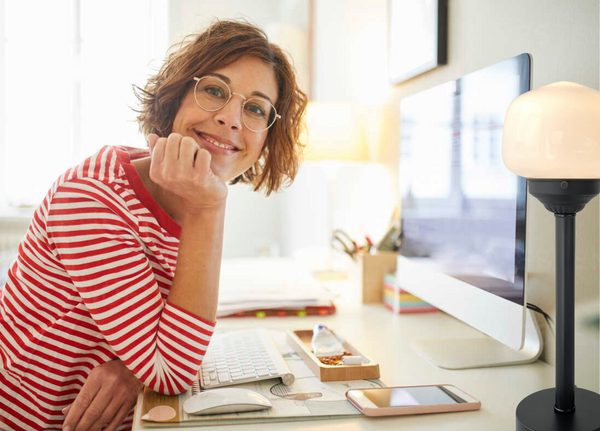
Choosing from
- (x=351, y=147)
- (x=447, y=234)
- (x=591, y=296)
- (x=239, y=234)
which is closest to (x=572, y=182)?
(x=591, y=296)

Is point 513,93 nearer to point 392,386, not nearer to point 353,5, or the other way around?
point 392,386

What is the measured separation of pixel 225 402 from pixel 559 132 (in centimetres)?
57

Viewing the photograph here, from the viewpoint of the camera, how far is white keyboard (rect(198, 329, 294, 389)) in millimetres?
852

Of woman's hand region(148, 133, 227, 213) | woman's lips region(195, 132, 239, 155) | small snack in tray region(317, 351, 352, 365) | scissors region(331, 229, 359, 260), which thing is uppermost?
woman's lips region(195, 132, 239, 155)

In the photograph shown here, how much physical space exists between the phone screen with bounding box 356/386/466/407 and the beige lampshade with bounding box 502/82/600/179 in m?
0.36

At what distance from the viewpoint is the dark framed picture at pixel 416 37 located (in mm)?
1410

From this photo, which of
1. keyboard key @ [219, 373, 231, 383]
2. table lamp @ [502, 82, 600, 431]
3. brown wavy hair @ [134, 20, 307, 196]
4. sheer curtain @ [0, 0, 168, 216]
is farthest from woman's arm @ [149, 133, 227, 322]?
sheer curtain @ [0, 0, 168, 216]

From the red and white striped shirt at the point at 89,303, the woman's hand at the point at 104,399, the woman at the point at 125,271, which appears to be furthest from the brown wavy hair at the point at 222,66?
the woman's hand at the point at 104,399

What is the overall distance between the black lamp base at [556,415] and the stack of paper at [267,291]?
74cm

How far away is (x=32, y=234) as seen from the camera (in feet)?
2.87

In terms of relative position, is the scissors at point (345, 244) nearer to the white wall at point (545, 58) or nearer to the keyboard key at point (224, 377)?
the white wall at point (545, 58)

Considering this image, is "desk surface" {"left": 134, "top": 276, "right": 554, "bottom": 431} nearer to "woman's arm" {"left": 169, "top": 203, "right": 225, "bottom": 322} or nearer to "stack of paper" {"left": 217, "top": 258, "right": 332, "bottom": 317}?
"stack of paper" {"left": 217, "top": 258, "right": 332, "bottom": 317}

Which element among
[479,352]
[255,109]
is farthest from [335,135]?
[479,352]

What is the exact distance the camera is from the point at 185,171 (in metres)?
0.84
